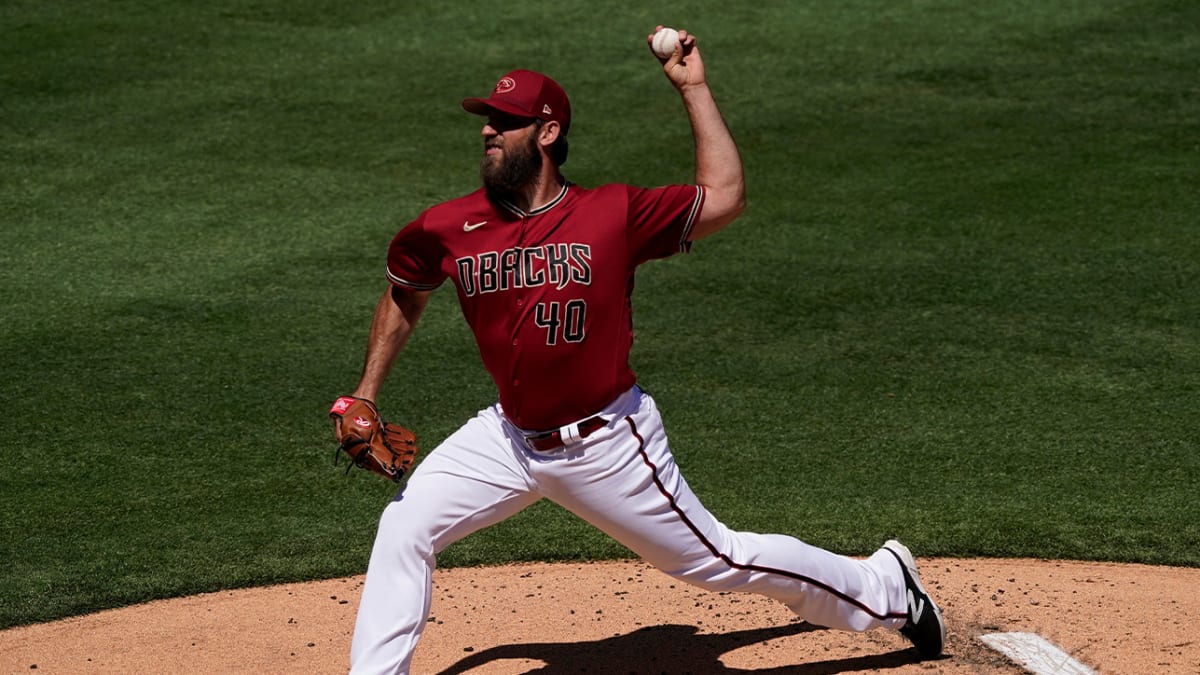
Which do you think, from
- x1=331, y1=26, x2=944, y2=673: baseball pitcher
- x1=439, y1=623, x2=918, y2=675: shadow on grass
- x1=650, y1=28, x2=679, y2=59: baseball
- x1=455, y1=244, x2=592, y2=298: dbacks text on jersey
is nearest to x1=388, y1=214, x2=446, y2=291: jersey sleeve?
x1=331, y1=26, x2=944, y2=673: baseball pitcher

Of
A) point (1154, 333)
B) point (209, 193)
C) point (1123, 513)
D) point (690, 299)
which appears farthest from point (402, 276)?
point (209, 193)

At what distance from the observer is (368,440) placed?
164 inches

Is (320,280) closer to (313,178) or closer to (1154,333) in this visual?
(313,178)

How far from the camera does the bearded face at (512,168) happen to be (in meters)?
4.13

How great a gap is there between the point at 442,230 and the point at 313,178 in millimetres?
6192

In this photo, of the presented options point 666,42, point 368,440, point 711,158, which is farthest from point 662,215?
point 368,440

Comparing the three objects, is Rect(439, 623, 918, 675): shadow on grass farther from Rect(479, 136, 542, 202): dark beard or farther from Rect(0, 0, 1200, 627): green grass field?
Rect(479, 136, 542, 202): dark beard

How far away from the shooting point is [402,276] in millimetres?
4332

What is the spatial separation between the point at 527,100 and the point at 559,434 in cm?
90

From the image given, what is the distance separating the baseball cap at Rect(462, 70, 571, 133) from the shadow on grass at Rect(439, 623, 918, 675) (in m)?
1.65

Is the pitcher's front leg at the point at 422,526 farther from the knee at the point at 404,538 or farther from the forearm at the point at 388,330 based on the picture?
the forearm at the point at 388,330

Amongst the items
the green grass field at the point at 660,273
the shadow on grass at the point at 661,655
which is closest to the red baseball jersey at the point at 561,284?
the shadow on grass at the point at 661,655

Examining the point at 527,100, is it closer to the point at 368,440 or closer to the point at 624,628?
the point at 368,440

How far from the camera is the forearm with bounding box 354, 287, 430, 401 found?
4363 mm
